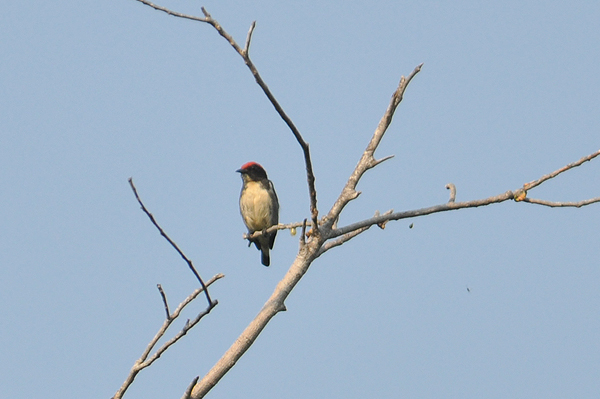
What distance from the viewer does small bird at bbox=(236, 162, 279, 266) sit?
9309 mm

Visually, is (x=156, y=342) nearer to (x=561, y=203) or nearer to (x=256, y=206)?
(x=561, y=203)

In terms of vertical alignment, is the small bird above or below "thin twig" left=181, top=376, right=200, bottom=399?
above

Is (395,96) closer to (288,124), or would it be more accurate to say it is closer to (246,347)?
(288,124)

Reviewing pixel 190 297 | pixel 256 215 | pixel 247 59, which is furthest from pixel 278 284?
pixel 256 215

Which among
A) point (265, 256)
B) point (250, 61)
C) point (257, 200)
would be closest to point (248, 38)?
point (250, 61)

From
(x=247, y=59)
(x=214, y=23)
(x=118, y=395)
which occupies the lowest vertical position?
(x=118, y=395)

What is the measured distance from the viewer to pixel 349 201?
4.34 meters

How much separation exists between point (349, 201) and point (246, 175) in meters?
5.30

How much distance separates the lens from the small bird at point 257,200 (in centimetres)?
931

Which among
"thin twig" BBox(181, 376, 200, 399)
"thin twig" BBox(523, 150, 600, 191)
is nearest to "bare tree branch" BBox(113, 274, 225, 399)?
"thin twig" BBox(181, 376, 200, 399)

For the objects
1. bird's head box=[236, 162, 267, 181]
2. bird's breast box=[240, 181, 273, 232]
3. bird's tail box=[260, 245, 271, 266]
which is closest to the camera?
bird's breast box=[240, 181, 273, 232]

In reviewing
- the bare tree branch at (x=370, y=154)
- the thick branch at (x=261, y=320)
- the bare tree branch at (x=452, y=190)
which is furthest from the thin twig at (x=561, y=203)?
the thick branch at (x=261, y=320)

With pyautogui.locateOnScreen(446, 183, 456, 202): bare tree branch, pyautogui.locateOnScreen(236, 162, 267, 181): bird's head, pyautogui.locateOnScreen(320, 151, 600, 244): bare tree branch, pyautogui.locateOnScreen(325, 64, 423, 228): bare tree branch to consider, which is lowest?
pyautogui.locateOnScreen(320, 151, 600, 244): bare tree branch

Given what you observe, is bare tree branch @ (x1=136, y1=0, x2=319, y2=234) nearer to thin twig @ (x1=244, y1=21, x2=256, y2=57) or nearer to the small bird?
thin twig @ (x1=244, y1=21, x2=256, y2=57)
